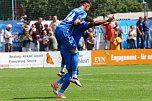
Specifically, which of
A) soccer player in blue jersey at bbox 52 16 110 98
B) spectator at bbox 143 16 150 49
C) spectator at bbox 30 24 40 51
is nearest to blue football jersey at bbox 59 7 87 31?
soccer player in blue jersey at bbox 52 16 110 98

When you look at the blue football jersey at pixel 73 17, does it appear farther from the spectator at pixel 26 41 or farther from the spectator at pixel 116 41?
the spectator at pixel 116 41

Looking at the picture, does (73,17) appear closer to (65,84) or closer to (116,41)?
(65,84)

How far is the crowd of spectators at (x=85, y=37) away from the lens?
33.0 meters

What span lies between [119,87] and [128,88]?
0.47 metres

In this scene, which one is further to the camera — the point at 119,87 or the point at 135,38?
the point at 135,38

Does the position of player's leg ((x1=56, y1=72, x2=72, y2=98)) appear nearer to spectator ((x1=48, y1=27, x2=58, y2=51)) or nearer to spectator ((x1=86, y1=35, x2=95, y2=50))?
spectator ((x1=48, y1=27, x2=58, y2=51))

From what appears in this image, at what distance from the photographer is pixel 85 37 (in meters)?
34.7

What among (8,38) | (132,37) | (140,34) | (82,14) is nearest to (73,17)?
(82,14)

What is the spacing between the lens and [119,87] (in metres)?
17.4

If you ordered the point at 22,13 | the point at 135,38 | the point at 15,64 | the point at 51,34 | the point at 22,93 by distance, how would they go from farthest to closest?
the point at 22,13
the point at 135,38
the point at 51,34
the point at 15,64
the point at 22,93

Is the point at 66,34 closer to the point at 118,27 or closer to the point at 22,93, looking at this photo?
the point at 22,93

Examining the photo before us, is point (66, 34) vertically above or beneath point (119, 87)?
above

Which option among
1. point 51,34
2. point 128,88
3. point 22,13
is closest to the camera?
point 128,88

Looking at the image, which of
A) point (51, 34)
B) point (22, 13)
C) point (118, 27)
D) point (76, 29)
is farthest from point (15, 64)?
point (76, 29)
